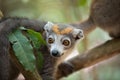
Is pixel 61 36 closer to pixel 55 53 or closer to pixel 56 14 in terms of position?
pixel 55 53

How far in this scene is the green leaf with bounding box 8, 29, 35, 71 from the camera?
219 cm

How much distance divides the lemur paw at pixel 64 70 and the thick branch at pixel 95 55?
0.04 meters

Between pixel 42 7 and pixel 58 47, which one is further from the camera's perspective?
pixel 42 7

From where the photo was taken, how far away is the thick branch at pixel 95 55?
330 cm

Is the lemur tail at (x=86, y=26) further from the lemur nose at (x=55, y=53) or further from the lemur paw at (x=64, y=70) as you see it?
the lemur nose at (x=55, y=53)

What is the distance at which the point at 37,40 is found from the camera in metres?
2.42

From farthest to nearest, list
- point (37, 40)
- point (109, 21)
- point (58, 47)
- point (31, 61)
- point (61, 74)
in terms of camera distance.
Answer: point (109, 21) < point (61, 74) < point (58, 47) < point (37, 40) < point (31, 61)

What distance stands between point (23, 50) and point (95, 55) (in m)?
1.28

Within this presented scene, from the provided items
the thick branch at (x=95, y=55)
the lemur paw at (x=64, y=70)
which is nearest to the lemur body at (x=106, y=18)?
the thick branch at (x=95, y=55)

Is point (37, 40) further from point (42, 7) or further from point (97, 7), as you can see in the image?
point (42, 7)

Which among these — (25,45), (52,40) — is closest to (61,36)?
(52,40)

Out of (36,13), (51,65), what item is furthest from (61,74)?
(36,13)

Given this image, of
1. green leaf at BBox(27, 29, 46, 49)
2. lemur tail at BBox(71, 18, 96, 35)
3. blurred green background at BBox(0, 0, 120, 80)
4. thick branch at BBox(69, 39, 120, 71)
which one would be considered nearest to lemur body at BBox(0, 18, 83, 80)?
thick branch at BBox(69, 39, 120, 71)

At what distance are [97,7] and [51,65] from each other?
0.91 metres
